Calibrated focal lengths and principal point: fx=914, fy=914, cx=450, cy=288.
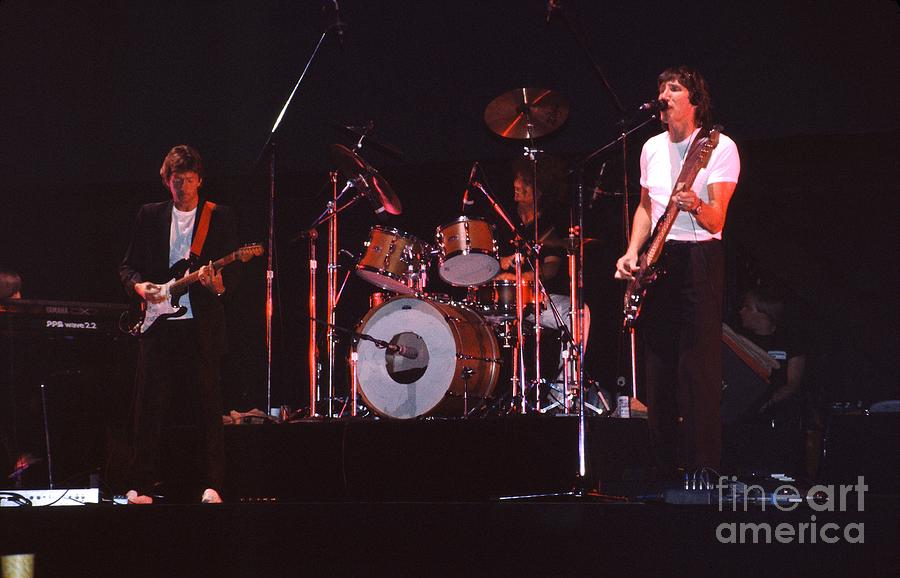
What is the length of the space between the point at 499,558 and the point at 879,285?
5265mm

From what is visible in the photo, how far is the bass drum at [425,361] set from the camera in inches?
242

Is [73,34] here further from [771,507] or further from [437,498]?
[771,507]

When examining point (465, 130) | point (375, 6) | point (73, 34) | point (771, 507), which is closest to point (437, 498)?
point (771, 507)

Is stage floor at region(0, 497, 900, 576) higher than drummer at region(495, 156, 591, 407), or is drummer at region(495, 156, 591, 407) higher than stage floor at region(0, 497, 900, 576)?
drummer at region(495, 156, 591, 407)

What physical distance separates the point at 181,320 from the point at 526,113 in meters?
2.74

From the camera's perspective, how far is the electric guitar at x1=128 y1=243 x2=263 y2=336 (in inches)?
199

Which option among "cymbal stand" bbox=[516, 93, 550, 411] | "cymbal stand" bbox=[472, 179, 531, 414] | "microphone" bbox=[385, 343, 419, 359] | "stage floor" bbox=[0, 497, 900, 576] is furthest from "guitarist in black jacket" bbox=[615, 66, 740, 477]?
"microphone" bbox=[385, 343, 419, 359]

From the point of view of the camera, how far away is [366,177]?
245 inches

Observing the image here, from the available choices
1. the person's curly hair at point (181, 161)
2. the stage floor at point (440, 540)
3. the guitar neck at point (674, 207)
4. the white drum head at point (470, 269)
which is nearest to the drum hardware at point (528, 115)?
the white drum head at point (470, 269)

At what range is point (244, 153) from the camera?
7480mm

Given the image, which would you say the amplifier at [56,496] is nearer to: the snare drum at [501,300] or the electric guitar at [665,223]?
the electric guitar at [665,223]

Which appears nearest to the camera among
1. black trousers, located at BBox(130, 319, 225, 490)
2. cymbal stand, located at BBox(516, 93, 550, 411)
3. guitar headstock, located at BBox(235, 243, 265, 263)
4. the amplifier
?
the amplifier

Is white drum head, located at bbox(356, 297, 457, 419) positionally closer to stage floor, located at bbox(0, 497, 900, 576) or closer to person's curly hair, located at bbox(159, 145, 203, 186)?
person's curly hair, located at bbox(159, 145, 203, 186)

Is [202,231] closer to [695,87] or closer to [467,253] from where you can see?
[467,253]
